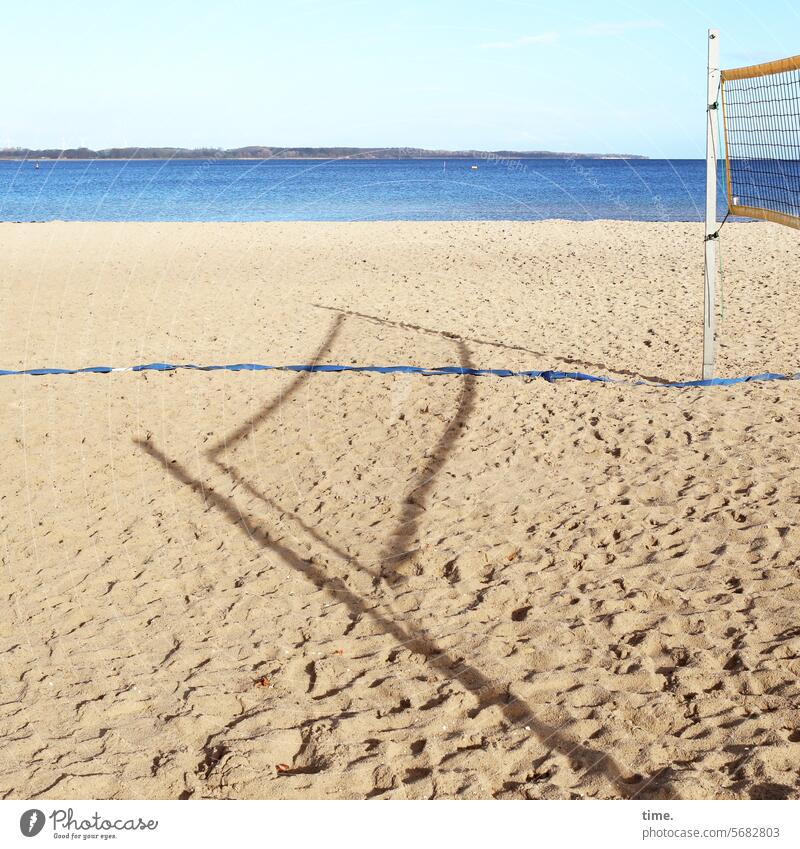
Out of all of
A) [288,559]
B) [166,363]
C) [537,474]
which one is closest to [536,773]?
[288,559]

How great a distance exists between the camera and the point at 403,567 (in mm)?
5176

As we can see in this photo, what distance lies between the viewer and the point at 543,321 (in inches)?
434

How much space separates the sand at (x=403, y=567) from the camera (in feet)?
11.5

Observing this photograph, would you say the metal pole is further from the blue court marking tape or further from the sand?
the sand

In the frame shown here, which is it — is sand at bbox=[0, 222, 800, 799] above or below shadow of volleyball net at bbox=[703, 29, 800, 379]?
below

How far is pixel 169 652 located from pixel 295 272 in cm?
1160

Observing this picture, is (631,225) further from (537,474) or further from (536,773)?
A: (536,773)

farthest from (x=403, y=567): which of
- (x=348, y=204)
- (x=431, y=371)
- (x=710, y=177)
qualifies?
(x=348, y=204)

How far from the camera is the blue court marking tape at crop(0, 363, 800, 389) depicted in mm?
7684
